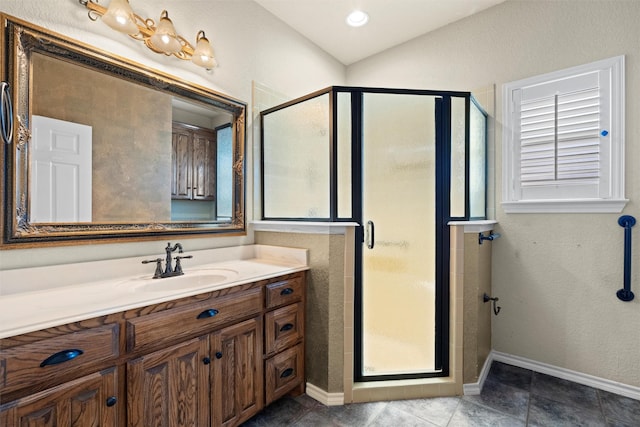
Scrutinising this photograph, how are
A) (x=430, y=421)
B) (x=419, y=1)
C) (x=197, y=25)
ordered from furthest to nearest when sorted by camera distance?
(x=419, y=1), (x=197, y=25), (x=430, y=421)

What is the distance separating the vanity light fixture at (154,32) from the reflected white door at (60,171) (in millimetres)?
562

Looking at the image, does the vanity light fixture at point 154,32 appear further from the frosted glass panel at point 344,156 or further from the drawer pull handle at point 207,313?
the drawer pull handle at point 207,313

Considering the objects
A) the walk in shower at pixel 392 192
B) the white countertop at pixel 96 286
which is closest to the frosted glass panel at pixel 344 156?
the walk in shower at pixel 392 192

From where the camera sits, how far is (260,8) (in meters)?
2.28

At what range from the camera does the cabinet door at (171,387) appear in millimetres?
1122

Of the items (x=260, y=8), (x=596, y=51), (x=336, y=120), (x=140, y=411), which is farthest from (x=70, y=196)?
(x=596, y=51)

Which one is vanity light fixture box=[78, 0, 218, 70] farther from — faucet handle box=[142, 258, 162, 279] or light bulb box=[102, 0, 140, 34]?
faucet handle box=[142, 258, 162, 279]

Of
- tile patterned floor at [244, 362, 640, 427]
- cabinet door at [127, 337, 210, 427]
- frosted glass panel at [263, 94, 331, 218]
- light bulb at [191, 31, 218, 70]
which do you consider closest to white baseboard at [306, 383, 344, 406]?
tile patterned floor at [244, 362, 640, 427]

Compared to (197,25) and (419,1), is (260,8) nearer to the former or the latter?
(197,25)

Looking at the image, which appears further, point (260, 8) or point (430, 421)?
point (260, 8)

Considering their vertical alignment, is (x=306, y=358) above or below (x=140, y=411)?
below

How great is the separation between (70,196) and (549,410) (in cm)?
285

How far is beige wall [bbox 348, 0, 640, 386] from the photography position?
6.01ft

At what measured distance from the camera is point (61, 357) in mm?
943
